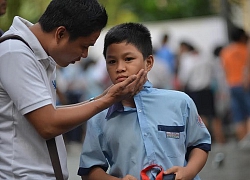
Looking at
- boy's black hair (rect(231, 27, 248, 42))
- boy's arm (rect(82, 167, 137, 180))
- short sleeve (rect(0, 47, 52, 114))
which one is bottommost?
boy's black hair (rect(231, 27, 248, 42))

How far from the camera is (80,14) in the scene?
3.57 meters

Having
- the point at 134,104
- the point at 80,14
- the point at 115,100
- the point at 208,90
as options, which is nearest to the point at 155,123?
the point at 134,104

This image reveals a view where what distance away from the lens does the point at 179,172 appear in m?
3.84

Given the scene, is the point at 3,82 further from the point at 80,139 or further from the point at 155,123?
the point at 80,139

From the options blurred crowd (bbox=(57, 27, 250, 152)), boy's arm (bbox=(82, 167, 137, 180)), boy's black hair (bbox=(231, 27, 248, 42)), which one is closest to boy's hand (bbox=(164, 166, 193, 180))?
boy's arm (bbox=(82, 167, 137, 180))

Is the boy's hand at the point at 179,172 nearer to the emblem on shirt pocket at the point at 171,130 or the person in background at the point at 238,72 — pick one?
the emblem on shirt pocket at the point at 171,130

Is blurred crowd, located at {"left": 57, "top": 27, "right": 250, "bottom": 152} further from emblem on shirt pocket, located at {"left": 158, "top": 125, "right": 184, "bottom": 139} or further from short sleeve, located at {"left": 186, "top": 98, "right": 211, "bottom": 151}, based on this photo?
emblem on shirt pocket, located at {"left": 158, "top": 125, "right": 184, "bottom": 139}

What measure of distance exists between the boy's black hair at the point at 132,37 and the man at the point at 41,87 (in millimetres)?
347

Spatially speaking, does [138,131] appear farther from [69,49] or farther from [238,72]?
[238,72]

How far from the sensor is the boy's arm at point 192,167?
384 centimetres

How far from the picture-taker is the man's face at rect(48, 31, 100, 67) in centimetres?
360

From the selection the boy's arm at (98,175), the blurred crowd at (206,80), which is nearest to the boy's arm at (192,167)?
the boy's arm at (98,175)

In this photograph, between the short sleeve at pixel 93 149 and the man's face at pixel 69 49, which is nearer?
the man's face at pixel 69 49

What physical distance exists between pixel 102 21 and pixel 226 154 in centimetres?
825
